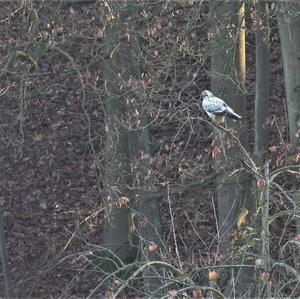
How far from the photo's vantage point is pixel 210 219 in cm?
1292

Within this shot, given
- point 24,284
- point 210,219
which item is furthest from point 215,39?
point 24,284

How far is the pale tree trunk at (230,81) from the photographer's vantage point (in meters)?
10.0

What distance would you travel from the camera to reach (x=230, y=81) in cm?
1091

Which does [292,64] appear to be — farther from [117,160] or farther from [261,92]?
[117,160]

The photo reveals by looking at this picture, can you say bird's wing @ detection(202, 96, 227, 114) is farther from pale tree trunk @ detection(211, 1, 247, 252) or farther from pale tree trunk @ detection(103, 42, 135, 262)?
pale tree trunk @ detection(103, 42, 135, 262)

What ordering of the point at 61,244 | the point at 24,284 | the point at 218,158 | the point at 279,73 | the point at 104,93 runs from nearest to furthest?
the point at 218,158, the point at 104,93, the point at 24,284, the point at 61,244, the point at 279,73

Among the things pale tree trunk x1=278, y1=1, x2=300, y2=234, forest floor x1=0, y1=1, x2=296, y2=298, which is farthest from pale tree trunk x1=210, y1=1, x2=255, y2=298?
forest floor x1=0, y1=1, x2=296, y2=298

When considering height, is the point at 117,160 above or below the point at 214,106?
below

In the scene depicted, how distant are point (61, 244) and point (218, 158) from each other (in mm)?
4831

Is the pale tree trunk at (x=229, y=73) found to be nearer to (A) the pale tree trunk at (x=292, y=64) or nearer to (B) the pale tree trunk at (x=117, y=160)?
(A) the pale tree trunk at (x=292, y=64)

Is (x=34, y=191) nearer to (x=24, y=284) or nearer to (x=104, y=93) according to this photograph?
(x=24, y=284)

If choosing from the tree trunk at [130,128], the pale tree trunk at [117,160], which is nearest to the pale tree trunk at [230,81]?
the tree trunk at [130,128]

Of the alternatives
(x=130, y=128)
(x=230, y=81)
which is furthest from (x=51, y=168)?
(x=130, y=128)

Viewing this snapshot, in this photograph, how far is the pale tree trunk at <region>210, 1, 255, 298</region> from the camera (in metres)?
10.0
